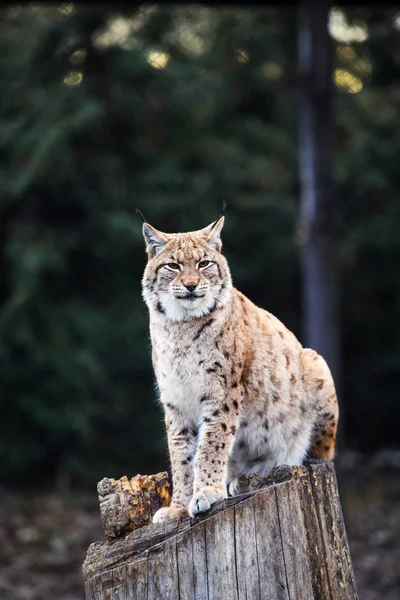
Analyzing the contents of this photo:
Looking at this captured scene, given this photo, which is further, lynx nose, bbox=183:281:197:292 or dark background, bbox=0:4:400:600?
dark background, bbox=0:4:400:600

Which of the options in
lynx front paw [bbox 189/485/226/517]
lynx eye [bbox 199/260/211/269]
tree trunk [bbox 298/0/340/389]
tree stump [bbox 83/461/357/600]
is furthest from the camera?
tree trunk [bbox 298/0/340/389]

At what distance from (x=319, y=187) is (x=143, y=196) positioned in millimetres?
2782

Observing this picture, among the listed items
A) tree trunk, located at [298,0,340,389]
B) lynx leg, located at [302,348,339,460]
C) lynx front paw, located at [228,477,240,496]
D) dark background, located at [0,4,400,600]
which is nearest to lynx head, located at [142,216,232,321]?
lynx leg, located at [302,348,339,460]

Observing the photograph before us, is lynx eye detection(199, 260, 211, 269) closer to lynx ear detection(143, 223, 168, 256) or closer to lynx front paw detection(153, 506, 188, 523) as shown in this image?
lynx ear detection(143, 223, 168, 256)

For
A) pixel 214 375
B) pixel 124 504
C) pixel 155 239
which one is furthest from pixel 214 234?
pixel 124 504

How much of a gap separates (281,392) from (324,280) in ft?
19.7

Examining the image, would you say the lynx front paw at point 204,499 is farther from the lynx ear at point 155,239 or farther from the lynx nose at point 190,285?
the lynx ear at point 155,239

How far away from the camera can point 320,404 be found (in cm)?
508

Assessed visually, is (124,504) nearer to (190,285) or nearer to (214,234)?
(190,285)

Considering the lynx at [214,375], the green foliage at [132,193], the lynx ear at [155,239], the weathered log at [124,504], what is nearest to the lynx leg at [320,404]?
the lynx at [214,375]

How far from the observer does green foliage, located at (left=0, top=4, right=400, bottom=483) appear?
11453 mm

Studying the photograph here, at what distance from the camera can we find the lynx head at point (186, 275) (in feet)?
15.3

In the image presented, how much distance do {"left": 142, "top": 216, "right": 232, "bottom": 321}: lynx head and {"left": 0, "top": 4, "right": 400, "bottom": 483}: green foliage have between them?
650cm

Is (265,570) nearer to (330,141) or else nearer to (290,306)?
(330,141)
